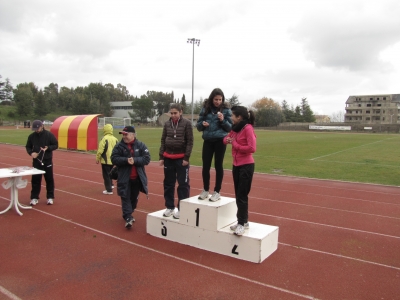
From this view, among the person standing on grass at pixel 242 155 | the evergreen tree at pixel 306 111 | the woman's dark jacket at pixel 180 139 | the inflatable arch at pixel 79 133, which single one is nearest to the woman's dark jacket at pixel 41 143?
the woman's dark jacket at pixel 180 139

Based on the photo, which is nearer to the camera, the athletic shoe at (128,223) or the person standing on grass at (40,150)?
the athletic shoe at (128,223)

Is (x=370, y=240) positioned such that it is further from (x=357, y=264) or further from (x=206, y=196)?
(x=206, y=196)

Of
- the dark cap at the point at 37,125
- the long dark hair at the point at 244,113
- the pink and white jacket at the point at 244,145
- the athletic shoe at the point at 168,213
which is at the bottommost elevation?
the athletic shoe at the point at 168,213

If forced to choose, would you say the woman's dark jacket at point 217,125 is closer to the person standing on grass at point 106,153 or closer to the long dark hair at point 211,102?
the long dark hair at point 211,102

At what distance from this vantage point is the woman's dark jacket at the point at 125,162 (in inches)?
225

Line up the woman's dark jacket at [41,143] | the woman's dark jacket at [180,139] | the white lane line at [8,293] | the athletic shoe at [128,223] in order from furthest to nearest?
the woman's dark jacket at [41,143] → the athletic shoe at [128,223] → the woman's dark jacket at [180,139] → the white lane line at [8,293]

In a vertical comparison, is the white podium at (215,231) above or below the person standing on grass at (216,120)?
below

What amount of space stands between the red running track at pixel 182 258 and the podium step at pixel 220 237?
0.39ft

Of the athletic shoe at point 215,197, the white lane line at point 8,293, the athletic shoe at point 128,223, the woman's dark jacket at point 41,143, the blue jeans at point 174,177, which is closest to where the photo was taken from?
the white lane line at point 8,293

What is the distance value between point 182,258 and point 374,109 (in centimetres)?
11171

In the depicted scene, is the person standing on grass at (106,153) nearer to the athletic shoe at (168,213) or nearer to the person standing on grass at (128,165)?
the person standing on grass at (128,165)

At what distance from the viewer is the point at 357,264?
4504mm

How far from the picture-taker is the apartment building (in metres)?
98.0

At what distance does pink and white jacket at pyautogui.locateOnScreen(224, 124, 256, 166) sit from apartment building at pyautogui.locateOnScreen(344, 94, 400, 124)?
10632 cm
